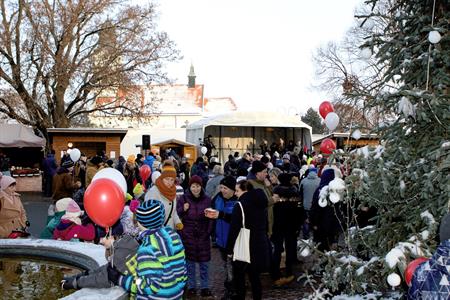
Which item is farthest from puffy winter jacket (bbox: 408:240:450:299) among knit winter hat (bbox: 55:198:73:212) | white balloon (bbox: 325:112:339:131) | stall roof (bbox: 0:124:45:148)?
stall roof (bbox: 0:124:45:148)

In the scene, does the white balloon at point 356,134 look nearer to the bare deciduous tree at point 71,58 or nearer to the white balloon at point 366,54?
the white balloon at point 366,54

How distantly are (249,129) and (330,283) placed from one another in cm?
2503

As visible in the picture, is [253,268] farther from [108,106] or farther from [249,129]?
[108,106]

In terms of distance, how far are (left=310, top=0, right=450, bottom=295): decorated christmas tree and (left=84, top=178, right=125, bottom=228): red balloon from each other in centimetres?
243

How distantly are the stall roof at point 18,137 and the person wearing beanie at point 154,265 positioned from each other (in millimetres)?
25952

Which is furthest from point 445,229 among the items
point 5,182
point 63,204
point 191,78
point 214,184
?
point 191,78

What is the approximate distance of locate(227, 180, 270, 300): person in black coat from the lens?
7137 mm

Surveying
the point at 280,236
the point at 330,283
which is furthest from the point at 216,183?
the point at 330,283

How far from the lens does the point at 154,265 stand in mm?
3871

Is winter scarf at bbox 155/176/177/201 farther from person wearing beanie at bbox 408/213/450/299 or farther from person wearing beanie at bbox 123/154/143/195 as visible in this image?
Answer: person wearing beanie at bbox 123/154/143/195

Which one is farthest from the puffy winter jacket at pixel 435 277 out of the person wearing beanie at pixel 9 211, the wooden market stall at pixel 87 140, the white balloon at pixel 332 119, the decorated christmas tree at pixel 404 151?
the wooden market stall at pixel 87 140

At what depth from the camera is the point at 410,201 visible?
591 centimetres

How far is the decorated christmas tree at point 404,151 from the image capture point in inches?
209

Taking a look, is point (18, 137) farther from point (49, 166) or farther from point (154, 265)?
point (154, 265)
